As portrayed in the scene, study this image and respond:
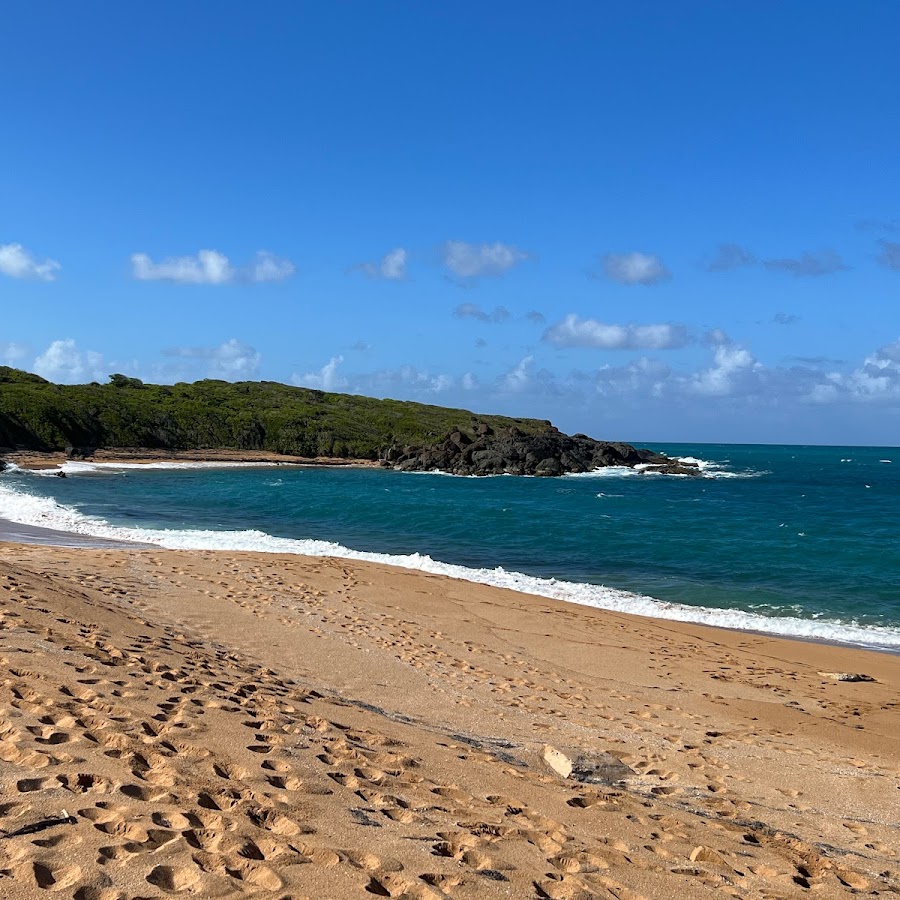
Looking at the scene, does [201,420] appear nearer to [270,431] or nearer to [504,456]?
[270,431]

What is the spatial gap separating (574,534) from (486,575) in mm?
10620

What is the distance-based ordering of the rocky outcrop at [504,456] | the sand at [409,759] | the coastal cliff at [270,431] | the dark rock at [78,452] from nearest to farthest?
the sand at [409,759] < the dark rock at [78,452] < the rocky outcrop at [504,456] < the coastal cliff at [270,431]

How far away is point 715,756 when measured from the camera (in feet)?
28.2

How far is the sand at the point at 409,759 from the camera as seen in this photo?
4.24 meters

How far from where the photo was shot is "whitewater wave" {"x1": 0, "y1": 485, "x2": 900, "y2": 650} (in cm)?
1761

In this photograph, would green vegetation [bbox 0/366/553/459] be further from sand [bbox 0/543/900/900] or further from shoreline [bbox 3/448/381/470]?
sand [bbox 0/543/900/900]

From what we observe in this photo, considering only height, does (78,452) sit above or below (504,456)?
below

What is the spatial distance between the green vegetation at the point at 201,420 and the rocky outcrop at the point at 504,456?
5640 mm

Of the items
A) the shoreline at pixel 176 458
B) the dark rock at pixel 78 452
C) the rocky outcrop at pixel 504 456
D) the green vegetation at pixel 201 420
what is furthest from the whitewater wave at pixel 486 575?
the green vegetation at pixel 201 420

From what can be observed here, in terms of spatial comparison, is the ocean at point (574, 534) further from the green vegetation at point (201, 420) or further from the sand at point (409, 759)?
the green vegetation at point (201, 420)

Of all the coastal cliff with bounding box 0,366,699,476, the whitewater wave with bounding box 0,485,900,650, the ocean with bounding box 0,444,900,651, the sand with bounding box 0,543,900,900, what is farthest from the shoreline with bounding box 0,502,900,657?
the coastal cliff with bounding box 0,366,699,476

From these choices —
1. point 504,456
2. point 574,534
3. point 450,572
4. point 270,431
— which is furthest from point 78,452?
point 450,572

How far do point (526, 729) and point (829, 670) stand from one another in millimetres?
8219

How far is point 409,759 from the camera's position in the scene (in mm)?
6562
